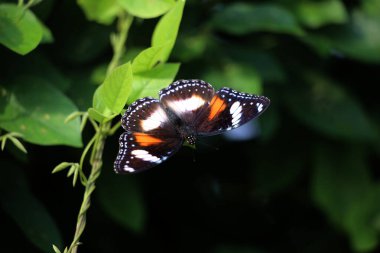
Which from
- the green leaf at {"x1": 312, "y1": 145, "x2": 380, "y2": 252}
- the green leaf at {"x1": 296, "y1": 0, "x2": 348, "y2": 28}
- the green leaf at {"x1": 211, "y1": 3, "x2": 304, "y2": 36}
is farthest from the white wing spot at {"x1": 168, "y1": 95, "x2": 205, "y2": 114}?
the green leaf at {"x1": 312, "y1": 145, "x2": 380, "y2": 252}

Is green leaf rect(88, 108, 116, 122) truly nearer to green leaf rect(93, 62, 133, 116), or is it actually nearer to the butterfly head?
green leaf rect(93, 62, 133, 116)

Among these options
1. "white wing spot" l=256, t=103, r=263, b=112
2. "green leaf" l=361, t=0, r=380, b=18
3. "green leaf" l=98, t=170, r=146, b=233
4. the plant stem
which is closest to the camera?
the plant stem

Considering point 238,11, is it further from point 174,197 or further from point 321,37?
point 174,197

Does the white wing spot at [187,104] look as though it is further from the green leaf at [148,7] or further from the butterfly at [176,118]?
the green leaf at [148,7]

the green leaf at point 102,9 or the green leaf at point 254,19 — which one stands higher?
the green leaf at point 254,19

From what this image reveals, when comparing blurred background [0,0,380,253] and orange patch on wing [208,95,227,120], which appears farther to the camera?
blurred background [0,0,380,253]

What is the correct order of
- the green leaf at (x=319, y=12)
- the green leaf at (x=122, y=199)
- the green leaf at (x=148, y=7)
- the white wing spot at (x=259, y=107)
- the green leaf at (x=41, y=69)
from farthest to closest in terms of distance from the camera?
1. the green leaf at (x=319, y=12)
2. the green leaf at (x=122, y=199)
3. the green leaf at (x=41, y=69)
4. the green leaf at (x=148, y=7)
5. the white wing spot at (x=259, y=107)

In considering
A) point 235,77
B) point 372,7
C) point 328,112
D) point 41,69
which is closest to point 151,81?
point 41,69

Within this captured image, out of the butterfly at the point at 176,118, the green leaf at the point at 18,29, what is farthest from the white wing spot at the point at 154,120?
the green leaf at the point at 18,29
